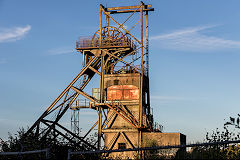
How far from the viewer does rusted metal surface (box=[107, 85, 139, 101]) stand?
42.0 m

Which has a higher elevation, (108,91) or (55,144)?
(108,91)

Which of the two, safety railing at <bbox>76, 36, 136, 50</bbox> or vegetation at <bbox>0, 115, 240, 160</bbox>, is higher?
safety railing at <bbox>76, 36, 136, 50</bbox>

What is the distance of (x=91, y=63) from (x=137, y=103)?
Answer: 7436 millimetres

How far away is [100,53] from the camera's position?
146ft

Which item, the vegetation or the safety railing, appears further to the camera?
the safety railing

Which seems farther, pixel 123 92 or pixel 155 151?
pixel 123 92

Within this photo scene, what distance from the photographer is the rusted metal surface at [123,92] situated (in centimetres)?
4203

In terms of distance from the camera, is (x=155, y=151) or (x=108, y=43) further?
(x=108, y=43)

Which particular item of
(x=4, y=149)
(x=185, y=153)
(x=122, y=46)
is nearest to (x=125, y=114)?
(x=122, y=46)

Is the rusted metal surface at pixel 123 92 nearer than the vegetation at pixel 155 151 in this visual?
No

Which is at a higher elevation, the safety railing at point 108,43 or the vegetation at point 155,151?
the safety railing at point 108,43

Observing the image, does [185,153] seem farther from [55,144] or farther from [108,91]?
[108,91]

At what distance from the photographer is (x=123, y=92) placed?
42.3 metres

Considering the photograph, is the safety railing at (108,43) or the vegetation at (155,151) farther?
the safety railing at (108,43)
